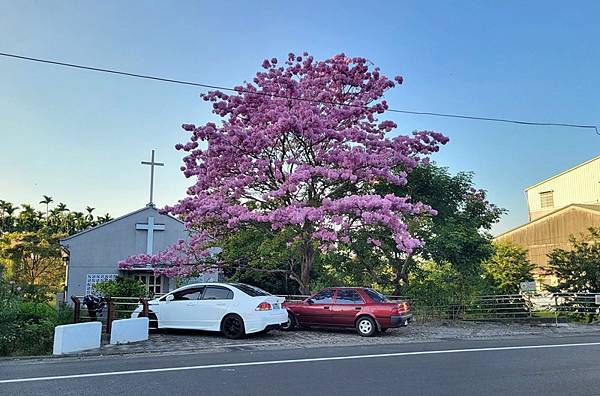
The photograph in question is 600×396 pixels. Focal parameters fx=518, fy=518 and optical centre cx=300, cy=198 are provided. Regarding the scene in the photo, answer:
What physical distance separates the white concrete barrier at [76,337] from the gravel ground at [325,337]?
0.32m

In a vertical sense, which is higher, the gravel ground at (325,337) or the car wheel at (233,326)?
the car wheel at (233,326)

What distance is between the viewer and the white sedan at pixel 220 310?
41.5 feet

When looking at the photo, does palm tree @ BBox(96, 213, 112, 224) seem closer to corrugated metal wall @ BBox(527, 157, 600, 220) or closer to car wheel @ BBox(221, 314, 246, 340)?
corrugated metal wall @ BBox(527, 157, 600, 220)

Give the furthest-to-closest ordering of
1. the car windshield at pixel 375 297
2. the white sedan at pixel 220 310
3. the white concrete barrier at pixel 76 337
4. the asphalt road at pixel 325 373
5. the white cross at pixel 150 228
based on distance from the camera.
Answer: the white cross at pixel 150 228 → the car windshield at pixel 375 297 → the white sedan at pixel 220 310 → the white concrete barrier at pixel 76 337 → the asphalt road at pixel 325 373

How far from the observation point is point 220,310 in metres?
12.9

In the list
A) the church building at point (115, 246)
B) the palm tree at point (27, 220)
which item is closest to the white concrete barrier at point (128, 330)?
the church building at point (115, 246)

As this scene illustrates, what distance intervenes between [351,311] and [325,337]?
40.8 inches

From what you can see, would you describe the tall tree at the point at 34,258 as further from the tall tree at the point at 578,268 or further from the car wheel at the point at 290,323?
the tall tree at the point at 578,268

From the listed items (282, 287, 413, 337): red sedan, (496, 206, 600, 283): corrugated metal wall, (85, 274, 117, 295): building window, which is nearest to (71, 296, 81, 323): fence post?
(282, 287, 413, 337): red sedan

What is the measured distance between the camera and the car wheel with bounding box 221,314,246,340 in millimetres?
12648

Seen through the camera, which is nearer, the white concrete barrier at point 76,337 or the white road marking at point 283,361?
the white road marking at point 283,361

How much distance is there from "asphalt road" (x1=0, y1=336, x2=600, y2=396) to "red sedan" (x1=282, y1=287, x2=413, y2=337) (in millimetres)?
2198

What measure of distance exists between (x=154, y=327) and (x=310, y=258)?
239 inches

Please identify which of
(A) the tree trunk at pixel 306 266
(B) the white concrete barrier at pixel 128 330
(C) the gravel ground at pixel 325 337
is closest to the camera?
(C) the gravel ground at pixel 325 337
